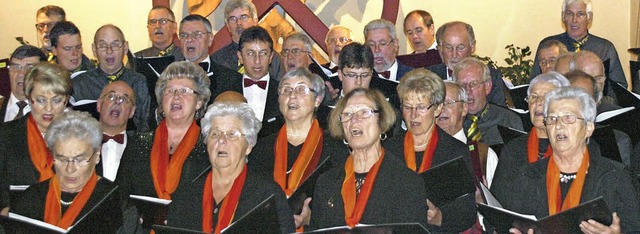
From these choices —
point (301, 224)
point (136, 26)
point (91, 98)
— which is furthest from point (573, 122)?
point (136, 26)

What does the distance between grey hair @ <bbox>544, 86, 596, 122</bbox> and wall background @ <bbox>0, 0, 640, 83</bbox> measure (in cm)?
507

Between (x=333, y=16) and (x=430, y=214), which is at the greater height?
(x=333, y=16)

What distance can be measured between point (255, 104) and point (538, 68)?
2089mm

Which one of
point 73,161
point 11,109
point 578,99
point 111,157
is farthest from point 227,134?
point 11,109

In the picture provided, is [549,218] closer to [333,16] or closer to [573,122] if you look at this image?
[573,122]

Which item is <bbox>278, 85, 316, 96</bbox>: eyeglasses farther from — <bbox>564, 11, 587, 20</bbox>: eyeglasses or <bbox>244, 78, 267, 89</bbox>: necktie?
<bbox>564, 11, 587, 20</bbox>: eyeglasses

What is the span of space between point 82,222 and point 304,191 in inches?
38.0

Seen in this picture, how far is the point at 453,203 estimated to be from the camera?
16.1 feet

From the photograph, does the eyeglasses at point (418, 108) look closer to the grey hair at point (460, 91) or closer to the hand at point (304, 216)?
the grey hair at point (460, 91)

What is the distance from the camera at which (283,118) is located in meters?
5.86

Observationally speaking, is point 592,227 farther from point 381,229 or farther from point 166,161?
point 166,161

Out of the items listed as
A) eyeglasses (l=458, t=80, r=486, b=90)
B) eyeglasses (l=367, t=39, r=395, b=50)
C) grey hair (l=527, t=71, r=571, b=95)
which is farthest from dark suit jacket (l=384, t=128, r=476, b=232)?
eyeglasses (l=367, t=39, r=395, b=50)

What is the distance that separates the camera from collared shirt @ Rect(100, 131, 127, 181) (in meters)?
5.69

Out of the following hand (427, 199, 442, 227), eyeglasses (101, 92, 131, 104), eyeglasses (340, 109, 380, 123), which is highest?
eyeglasses (101, 92, 131, 104)
